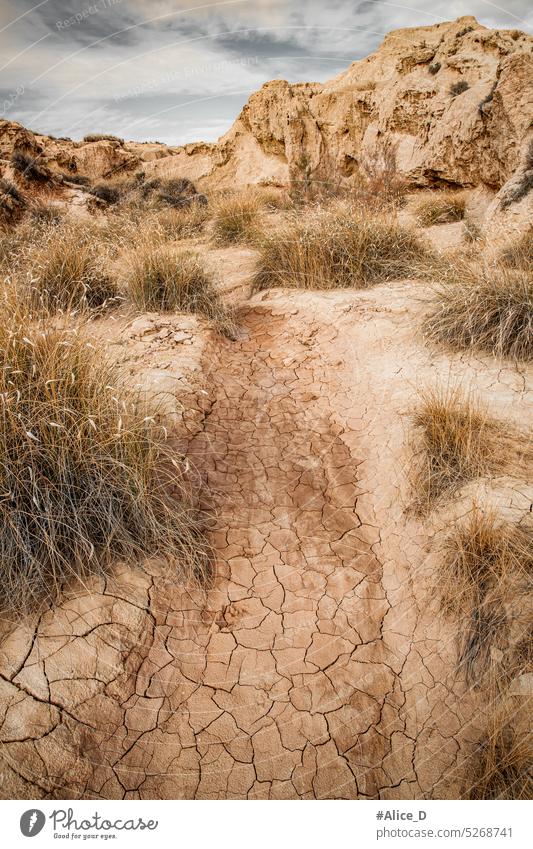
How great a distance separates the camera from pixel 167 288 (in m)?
3.94

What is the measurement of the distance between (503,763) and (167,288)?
3.77m

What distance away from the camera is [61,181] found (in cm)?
982

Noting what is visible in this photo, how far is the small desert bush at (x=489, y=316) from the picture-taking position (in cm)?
288

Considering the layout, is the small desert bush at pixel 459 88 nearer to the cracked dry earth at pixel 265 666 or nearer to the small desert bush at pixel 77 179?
the cracked dry earth at pixel 265 666

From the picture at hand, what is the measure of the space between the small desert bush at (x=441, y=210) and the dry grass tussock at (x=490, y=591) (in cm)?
552

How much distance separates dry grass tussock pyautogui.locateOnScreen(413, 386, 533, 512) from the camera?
209 cm

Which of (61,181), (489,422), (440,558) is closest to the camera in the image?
(440,558)

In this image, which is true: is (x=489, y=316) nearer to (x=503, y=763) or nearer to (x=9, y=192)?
(x=503, y=763)

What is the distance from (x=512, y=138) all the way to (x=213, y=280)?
170 inches

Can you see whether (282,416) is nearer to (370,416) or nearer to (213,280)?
(370,416)

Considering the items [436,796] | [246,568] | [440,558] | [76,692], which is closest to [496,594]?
[440,558]

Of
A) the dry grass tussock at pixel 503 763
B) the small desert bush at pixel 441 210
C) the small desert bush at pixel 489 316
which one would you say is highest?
the small desert bush at pixel 441 210

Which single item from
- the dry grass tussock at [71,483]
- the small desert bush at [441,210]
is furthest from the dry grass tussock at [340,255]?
the dry grass tussock at [71,483]

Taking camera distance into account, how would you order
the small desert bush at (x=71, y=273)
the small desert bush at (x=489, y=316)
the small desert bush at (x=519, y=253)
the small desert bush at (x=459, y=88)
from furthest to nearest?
the small desert bush at (x=459, y=88)
the small desert bush at (x=71, y=273)
the small desert bush at (x=519, y=253)
the small desert bush at (x=489, y=316)
